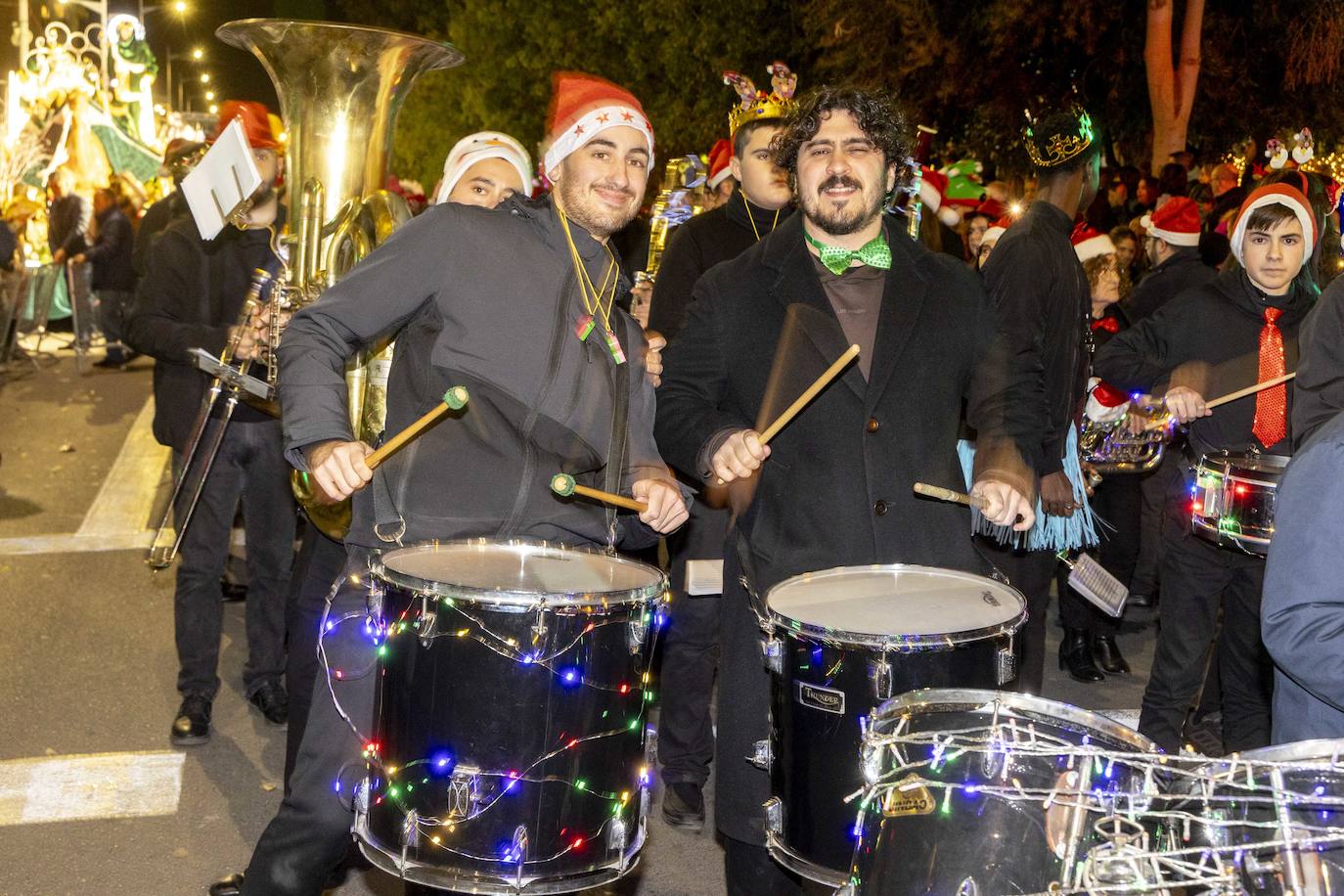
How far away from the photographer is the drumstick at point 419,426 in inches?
127

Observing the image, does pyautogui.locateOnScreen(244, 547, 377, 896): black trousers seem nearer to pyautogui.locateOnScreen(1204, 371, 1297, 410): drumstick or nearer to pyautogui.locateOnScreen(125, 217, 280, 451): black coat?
pyautogui.locateOnScreen(125, 217, 280, 451): black coat

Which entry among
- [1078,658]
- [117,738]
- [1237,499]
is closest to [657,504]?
[1237,499]

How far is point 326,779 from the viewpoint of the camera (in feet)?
11.4

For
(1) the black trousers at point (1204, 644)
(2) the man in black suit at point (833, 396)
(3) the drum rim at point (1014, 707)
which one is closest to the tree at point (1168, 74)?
(1) the black trousers at point (1204, 644)

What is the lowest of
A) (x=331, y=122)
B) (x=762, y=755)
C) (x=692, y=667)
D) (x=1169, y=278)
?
(x=692, y=667)

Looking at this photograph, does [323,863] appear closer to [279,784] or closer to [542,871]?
[542,871]

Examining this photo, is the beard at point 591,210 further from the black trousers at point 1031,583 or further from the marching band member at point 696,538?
the black trousers at point 1031,583

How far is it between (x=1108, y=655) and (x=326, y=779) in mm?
4577

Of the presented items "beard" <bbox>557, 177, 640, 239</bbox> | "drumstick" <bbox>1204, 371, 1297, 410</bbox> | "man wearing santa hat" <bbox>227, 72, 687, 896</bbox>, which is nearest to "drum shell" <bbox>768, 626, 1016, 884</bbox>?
"man wearing santa hat" <bbox>227, 72, 687, 896</bbox>

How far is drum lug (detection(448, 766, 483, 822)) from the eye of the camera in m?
3.07

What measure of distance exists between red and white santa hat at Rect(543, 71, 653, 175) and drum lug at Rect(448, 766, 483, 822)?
160 cm

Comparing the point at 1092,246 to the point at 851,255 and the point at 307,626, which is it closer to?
the point at 851,255

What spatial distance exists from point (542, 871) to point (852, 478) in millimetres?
1195

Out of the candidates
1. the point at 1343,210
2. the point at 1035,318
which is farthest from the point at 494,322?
the point at 1343,210
